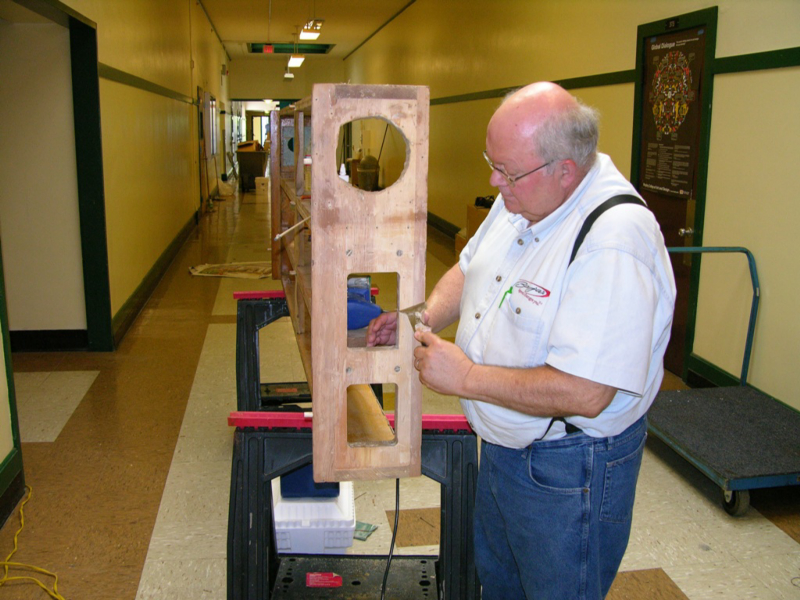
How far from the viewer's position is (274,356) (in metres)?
4.95

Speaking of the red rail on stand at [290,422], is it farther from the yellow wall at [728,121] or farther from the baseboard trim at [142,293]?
the baseboard trim at [142,293]

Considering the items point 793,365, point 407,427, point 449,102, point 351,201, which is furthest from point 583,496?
point 449,102

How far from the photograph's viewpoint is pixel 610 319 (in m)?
1.34

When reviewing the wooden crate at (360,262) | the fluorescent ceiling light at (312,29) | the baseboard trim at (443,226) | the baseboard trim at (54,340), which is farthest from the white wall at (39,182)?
the fluorescent ceiling light at (312,29)

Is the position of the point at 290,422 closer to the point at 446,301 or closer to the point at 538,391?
the point at 446,301

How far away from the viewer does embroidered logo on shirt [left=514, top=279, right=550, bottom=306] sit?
144 centimetres

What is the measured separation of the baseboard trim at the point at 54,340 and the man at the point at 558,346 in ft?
13.0

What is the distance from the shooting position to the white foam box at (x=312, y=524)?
7.94ft

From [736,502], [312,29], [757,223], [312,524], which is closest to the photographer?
[312,524]

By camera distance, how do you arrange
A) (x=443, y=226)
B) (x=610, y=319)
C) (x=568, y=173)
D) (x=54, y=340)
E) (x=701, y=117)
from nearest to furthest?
(x=610, y=319), (x=568, y=173), (x=701, y=117), (x=54, y=340), (x=443, y=226)

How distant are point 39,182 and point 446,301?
3.81m

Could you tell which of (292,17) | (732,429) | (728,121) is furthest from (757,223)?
(292,17)

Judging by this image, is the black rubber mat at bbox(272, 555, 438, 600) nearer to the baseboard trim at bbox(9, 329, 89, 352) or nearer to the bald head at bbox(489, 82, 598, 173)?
the bald head at bbox(489, 82, 598, 173)

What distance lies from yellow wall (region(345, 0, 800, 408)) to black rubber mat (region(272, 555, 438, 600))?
234 centimetres
